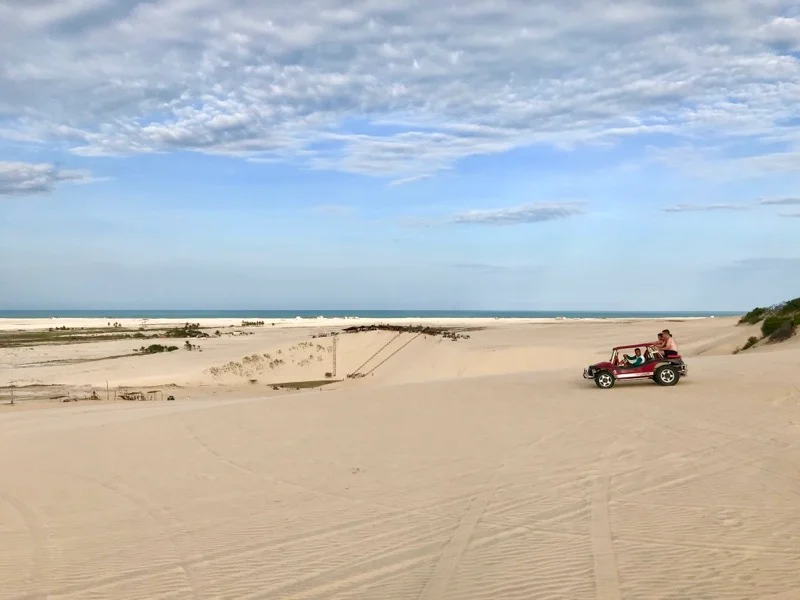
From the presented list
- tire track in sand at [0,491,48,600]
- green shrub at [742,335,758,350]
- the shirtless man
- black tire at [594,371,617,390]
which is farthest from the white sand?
green shrub at [742,335,758,350]

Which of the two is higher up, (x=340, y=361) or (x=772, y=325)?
(x=772, y=325)

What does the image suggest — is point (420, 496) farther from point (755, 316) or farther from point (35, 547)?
point (755, 316)

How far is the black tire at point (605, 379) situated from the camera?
67.6 ft

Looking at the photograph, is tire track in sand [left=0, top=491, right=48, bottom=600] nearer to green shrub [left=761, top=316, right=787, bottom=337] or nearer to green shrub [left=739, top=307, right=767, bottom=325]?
green shrub [left=761, top=316, right=787, bottom=337]

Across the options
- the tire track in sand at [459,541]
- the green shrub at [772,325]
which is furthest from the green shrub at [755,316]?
the tire track in sand at [459,541]

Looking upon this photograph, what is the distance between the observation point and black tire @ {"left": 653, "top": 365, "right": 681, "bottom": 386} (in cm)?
2027

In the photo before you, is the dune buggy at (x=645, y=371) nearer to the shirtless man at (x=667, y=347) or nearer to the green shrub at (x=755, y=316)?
the shirtless man at (x=667, y=347)

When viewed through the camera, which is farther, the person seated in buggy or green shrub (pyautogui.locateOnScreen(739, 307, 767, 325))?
green shrub (pyautogui.locateOnScreen(739, 307, 767, 325))

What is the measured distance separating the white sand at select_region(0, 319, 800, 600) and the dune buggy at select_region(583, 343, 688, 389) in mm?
678

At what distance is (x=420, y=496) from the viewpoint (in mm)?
9875

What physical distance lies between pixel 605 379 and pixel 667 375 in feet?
5.67

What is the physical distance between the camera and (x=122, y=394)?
94.2ft

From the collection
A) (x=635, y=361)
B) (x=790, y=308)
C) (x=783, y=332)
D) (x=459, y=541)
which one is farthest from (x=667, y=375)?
(x=790, y=308)

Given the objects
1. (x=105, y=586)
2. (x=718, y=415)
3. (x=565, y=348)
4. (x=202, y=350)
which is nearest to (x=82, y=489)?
(x=105, y=586)
